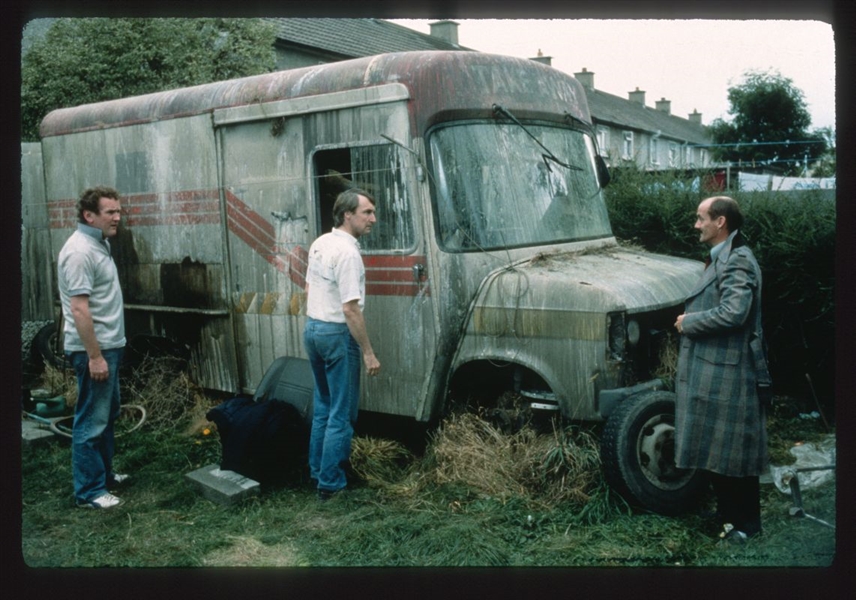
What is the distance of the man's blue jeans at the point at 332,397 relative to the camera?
182 inches

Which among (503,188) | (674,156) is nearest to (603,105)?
(674,156)

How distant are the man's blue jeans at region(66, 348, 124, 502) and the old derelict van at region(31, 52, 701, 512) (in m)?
1.11

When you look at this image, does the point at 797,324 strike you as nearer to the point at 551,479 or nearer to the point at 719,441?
the point at 719,441

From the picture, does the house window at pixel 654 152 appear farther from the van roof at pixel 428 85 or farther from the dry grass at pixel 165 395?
the dry grass at pixel 165 395

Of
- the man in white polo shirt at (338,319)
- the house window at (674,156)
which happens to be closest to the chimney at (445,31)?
the house window at (674,156)

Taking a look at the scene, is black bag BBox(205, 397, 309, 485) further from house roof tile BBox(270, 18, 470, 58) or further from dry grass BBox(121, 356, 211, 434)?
house roof tile BBox(270, 18, 470, 58)

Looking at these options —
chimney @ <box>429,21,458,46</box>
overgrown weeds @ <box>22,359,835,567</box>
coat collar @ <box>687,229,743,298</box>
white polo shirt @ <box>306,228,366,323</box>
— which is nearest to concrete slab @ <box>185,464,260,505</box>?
overgrown weeds @ <box>22,359,835,567</box>

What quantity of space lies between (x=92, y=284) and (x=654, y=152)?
20.5 ft

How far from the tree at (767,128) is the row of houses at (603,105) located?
11.4 inches

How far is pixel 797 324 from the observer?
202 inches

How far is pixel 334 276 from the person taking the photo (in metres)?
4.58

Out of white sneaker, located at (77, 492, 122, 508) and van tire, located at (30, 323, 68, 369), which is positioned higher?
van tire, located at (30, 323, 68, 369)

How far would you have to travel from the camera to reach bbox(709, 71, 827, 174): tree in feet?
15.5

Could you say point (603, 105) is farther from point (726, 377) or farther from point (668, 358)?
point (726, 377)
